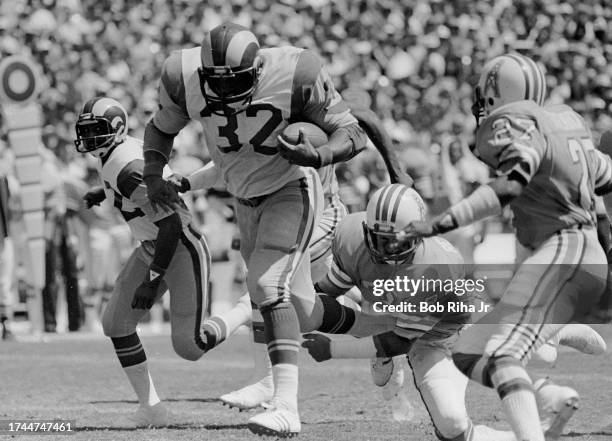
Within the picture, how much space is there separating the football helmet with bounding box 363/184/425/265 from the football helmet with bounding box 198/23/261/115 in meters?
0.81

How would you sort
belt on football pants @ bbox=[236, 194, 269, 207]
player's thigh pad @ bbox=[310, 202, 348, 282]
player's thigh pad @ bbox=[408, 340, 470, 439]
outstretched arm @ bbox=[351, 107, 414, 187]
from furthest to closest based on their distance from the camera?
player's thigh pad @ bbox=[310, 202, 348, 282] → outstretched arm @ bbox=[351, 107, 414, 187] → belt on football pants @ bbox=[236, 194, 269, 207] → player's thigh pad @ bbox=[408, 340, 470, 439]

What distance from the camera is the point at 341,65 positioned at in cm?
1781

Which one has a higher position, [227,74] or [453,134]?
[227,74]

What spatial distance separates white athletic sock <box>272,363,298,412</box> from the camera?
19.4 feet

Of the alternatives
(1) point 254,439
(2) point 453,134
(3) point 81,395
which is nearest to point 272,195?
(1) point 254,439

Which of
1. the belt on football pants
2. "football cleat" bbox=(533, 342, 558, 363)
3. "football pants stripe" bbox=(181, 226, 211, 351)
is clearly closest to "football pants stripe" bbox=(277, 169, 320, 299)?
the belt on football pants

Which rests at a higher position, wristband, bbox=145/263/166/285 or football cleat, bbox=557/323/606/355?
wristband, bbox=145/263/166/285

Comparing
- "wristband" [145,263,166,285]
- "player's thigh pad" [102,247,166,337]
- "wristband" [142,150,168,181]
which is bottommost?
"player's thigh pad" [102,247,166,337]

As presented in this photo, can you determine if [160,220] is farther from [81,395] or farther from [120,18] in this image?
[120,18]

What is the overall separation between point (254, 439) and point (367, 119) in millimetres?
2159

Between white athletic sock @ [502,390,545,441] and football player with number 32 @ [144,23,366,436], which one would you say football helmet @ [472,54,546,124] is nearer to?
football player with number 32 @ [144,23,366,436]

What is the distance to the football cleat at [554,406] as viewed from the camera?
5215 millimetres

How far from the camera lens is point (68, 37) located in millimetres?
16828

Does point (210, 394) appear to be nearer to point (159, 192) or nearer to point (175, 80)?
point (159, 192)
